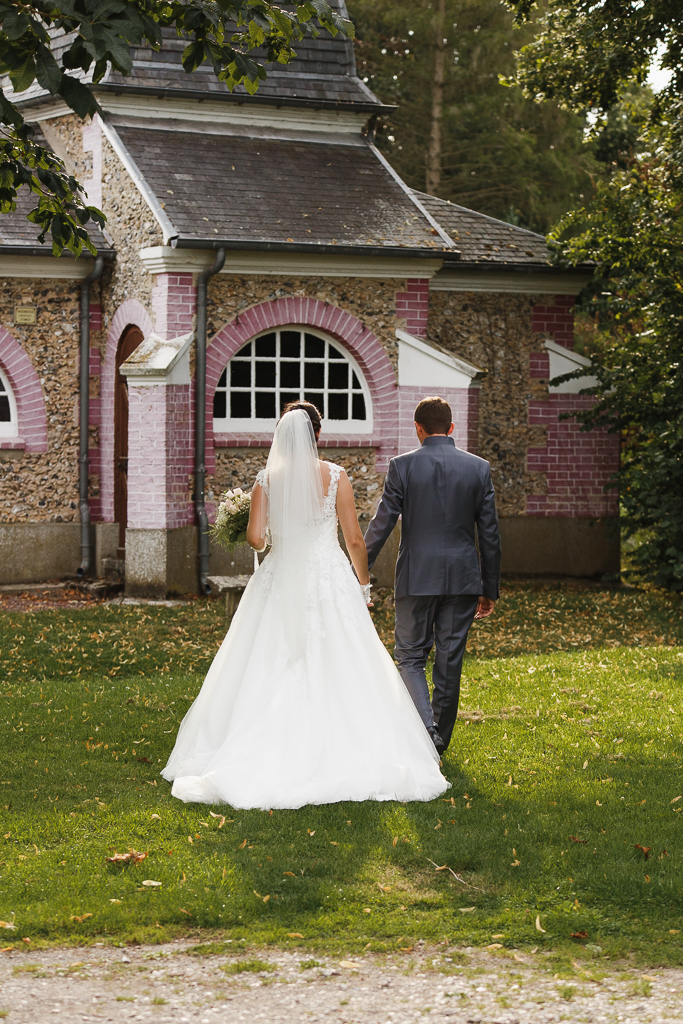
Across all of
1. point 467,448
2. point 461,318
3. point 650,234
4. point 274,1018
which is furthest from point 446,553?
point 461,318

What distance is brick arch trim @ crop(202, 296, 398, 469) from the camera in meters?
12.8

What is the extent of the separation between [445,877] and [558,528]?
11293 mm

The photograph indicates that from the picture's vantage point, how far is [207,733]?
19.1 ft

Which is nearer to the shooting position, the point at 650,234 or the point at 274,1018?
the point at 274,1018

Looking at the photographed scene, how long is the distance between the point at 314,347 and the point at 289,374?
443mm

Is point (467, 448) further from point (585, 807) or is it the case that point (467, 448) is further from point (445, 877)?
point (445, 877)

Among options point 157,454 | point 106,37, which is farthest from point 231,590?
point 106,37

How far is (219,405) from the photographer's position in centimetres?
1313

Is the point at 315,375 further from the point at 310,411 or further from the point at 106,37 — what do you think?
the point at 106,37

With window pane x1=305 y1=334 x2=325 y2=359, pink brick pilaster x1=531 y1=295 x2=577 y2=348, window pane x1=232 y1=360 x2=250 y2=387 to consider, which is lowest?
window pane x1=232 y1=360 x2=250 y2=387

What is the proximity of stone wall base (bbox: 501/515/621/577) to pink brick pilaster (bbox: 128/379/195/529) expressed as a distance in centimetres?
485

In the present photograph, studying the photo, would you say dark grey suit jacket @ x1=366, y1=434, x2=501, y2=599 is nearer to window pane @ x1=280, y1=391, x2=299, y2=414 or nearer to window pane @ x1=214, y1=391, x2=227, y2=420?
window pane @ x1=214, y1=391, x2=227, y2=420

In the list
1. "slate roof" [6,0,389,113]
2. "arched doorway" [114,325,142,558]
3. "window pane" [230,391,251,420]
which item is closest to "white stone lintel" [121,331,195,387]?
"window pane" [230,391,251,420]

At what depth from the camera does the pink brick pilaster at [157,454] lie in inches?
485
